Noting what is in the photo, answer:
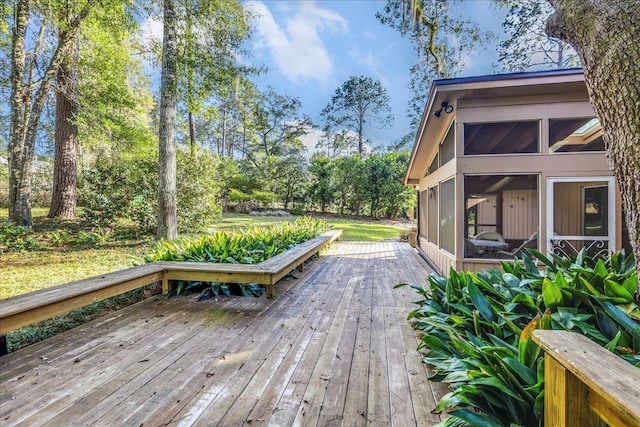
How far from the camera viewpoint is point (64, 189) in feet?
29.1

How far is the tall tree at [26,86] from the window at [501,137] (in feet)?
26.6

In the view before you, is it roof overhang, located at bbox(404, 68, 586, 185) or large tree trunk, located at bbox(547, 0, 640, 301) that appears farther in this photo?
roof overhang, located at bbox(404, 68, 586, 185)

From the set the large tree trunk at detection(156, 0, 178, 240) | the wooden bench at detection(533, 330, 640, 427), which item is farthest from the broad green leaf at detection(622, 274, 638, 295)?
the large tree trunk at detection(156, 0, 178, 240)

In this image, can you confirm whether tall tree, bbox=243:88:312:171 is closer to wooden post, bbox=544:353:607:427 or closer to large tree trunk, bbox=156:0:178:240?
large tree trunk, bbox=156:0:178:240

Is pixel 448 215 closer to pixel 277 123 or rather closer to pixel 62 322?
pixel 62 322

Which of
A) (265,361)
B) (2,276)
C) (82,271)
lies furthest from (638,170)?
(2,276)

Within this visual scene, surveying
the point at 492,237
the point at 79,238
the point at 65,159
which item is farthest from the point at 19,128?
the point at 492,237

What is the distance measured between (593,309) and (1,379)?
158 inches

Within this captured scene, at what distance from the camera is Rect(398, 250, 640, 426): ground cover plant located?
1.54m

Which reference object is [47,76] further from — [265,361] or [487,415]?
[487,415]

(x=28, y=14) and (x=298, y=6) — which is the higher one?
(x=298, y=6)

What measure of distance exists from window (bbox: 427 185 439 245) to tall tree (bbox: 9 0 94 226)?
28.6ft

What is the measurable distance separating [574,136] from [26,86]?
11.0 meters

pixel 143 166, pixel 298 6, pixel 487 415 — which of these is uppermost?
pixel 298 6
